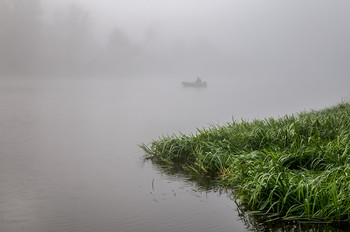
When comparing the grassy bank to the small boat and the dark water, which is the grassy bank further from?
the small boat

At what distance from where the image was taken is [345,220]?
323 cm

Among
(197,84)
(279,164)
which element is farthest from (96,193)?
(197,84)

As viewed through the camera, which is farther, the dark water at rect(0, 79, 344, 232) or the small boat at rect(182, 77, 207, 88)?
the small boat at rect(182, 77, 207, 88)

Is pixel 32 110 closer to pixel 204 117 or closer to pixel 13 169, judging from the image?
pixel 204 117

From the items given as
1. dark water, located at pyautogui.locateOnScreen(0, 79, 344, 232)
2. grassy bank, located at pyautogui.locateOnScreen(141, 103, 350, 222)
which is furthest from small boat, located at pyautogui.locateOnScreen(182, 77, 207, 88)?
grassy bank, located at pyautogui.locateOnScreen(141, 103, 350, 222)

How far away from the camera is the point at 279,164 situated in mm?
3965

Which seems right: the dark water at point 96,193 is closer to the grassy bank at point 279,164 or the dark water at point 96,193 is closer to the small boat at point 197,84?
the grassy bank at point 279,164

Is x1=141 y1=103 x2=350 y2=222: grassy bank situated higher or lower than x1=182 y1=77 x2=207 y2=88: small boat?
lower

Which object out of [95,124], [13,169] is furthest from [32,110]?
[13,169]

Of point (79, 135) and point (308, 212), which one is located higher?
point (79, 135)

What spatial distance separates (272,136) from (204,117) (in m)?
7.86

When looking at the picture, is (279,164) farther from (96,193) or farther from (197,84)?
(197,84)

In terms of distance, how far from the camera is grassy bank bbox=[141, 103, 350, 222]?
11.1ft

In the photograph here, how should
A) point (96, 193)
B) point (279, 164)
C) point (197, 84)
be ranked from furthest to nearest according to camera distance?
point (197, 84), point (96, 193), point (279, 164)
